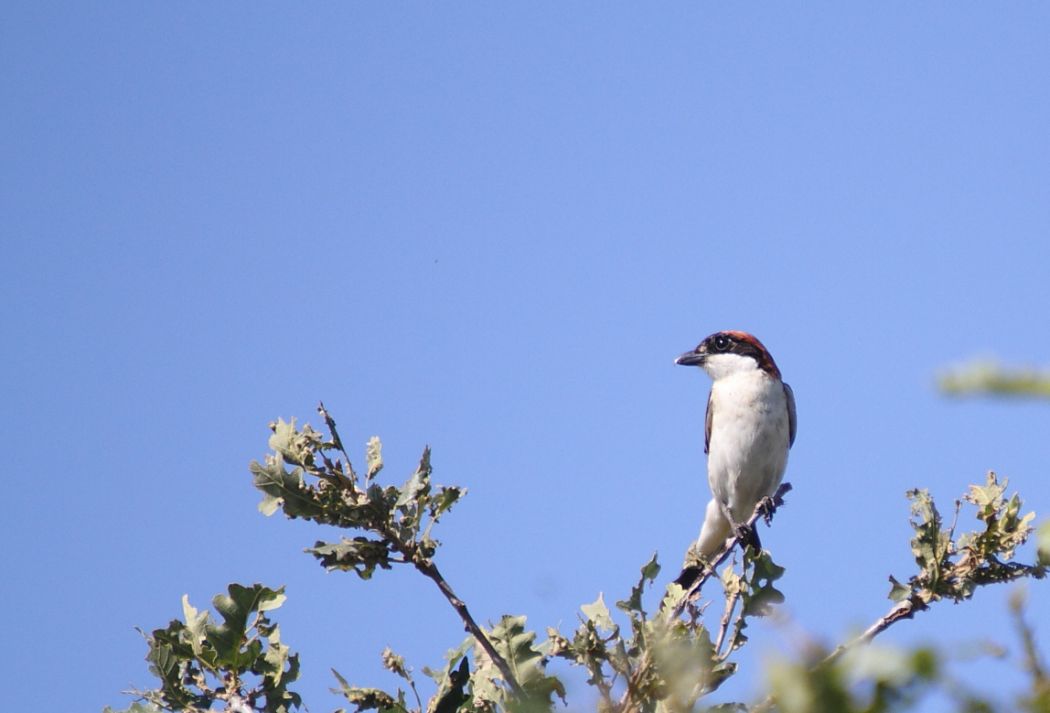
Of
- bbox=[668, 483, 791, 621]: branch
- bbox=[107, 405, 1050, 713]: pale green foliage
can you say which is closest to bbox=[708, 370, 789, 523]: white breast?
bbox=[668, 483, 791, 621]: branch

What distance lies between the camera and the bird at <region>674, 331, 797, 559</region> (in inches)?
404

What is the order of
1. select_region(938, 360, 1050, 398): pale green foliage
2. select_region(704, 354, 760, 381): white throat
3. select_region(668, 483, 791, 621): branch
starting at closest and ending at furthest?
1. select_region(938, 360, 1050, 398): pale green foliage
2. select_region(668, 483, 791, 621): branch
3. select_region(704, 354, 760, 381): white throat

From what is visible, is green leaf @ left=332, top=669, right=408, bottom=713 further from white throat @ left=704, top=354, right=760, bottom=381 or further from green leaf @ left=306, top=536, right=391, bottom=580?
white throat @ left=704, top=354, right=760, bottom=381

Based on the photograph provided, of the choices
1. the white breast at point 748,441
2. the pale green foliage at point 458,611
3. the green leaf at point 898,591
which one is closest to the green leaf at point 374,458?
the pale green foliage at point 458,611

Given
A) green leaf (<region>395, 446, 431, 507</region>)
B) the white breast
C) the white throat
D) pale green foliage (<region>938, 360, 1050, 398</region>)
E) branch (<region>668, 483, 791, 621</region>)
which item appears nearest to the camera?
pale green foliage (<region>938, 360, 1050, 398</region>)

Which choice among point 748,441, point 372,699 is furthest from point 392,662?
point 748,441

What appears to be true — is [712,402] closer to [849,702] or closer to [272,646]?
[272,646]

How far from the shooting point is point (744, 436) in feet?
33.7

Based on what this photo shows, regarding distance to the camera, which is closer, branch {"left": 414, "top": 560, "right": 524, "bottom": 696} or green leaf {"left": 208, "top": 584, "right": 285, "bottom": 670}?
branch {"left": 414, "top": 560, "right": 524, "bottom": 696}

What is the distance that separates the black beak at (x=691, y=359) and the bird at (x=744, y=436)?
26 centimetres

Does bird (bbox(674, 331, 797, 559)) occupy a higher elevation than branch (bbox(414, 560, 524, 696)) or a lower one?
higher

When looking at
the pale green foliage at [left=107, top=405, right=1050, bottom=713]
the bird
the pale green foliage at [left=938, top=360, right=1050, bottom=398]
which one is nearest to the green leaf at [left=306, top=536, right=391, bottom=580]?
the pale green foliage at [left=107, top=405, right=1050, bottom=713]

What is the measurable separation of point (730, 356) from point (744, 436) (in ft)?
2.88

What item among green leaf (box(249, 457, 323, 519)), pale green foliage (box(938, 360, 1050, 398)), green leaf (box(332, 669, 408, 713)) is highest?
green leaf (box(249, 457, 323, 519))
